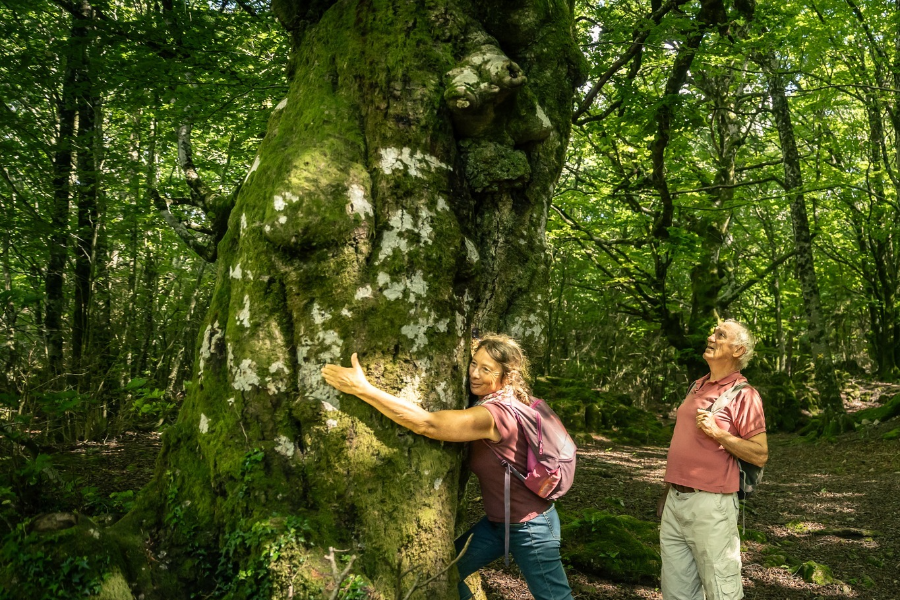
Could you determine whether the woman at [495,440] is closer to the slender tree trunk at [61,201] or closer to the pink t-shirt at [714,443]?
the pink t-shirt at [714,443]

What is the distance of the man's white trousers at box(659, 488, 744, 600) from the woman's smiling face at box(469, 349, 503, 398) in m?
1.31

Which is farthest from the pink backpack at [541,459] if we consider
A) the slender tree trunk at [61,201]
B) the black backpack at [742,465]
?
the slender tree trunk at [61,201]

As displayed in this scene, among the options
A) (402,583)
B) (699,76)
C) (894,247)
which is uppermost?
(699,76)

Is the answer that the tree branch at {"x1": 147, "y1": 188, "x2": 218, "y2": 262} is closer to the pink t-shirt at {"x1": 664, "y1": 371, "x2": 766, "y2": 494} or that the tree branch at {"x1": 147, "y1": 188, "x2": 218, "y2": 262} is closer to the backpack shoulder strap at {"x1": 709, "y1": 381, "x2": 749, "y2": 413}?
the pink t-shirt at {"x1": 664, "y1": 371, "x2": 766, "y2": 494}

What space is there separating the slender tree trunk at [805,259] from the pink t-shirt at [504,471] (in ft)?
38.9

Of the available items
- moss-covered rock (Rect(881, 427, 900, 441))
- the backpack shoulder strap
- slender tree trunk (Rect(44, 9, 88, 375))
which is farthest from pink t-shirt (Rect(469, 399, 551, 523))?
moss-covered rock (Rect(881, 427, 900, 441))

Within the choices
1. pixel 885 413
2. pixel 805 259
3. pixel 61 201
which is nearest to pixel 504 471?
pixel 61 201

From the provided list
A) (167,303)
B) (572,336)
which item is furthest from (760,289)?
(167,303)

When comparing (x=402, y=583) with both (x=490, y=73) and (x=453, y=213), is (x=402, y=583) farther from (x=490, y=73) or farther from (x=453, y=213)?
(x=490, y=73)

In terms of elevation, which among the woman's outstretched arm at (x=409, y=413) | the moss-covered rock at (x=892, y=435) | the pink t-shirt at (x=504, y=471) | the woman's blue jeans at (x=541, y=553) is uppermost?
the woman's outstretched arm at (x=409, y=413)

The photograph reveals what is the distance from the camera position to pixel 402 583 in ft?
10.1

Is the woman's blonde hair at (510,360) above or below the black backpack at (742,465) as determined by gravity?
above

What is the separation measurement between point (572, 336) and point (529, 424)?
64.2ft

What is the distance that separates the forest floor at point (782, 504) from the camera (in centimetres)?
493
